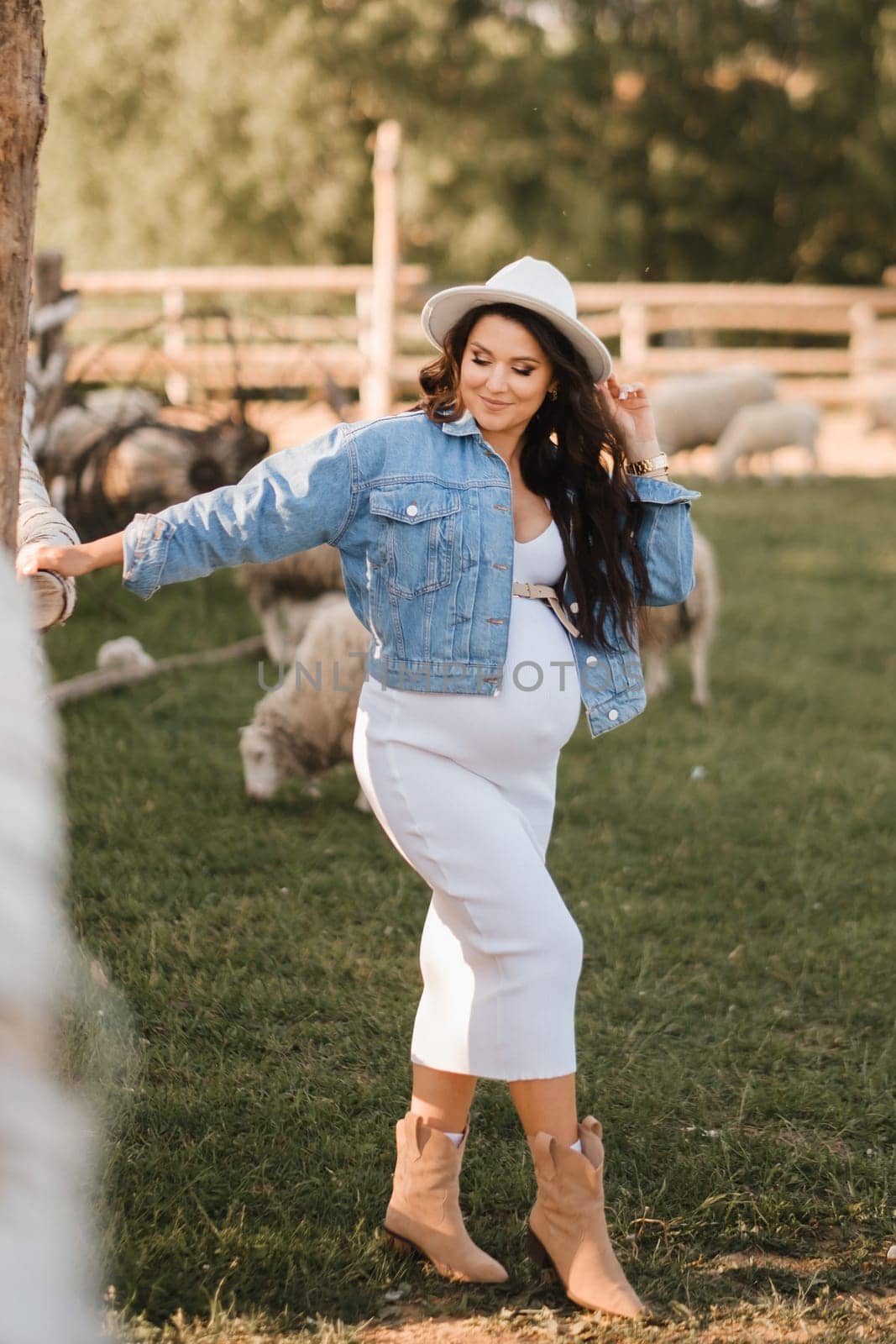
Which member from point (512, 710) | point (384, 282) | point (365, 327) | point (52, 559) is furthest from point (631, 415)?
point (365, 327)

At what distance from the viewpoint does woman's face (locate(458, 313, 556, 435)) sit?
2424 millimetres

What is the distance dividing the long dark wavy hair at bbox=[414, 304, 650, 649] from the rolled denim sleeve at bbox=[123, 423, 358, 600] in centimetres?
25

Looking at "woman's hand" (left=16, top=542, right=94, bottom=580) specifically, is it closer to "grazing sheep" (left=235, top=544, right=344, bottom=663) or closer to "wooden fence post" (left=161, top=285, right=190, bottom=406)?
"grazing sheep" (left=235, top=544, right=344, bottom=663)

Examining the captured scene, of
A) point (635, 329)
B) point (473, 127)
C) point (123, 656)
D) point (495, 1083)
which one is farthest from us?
point (473, 127)

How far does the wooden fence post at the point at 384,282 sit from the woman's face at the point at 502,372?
8701 millimetres

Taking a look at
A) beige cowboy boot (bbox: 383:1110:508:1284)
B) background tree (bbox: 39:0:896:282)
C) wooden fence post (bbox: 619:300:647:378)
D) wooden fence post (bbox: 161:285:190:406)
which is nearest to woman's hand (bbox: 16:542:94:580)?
beige cowboy boot (bbox: 383:1110:508:1284)

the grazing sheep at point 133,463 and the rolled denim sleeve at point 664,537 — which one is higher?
the grazing sheep at point 133,463

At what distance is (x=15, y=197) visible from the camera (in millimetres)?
2170

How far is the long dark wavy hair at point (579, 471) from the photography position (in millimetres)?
2482

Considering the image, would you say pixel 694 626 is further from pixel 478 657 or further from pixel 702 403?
pixel 702 403

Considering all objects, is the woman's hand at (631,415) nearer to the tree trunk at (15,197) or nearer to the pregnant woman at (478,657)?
the pregnant woman at (478,657)

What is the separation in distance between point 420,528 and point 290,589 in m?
4.29

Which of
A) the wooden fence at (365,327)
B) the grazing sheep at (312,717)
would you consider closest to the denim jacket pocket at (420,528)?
the grazing sheep at (312,717)

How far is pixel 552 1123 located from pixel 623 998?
135cm
